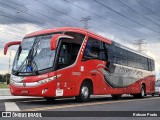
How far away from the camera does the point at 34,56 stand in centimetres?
1488

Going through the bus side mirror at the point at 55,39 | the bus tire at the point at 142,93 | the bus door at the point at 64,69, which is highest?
the bus side mirror at the point at 55,39

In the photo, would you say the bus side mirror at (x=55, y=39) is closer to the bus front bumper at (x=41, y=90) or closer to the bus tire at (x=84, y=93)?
the bus front bumper at (x=41, y=90)

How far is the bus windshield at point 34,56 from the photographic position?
14.4 metres

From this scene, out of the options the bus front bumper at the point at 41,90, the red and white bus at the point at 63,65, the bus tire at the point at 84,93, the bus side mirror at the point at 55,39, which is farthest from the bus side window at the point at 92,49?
the bus front bumper at the point at 41,90

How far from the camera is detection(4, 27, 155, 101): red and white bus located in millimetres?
14133

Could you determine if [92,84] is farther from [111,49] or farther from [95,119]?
[95,119]

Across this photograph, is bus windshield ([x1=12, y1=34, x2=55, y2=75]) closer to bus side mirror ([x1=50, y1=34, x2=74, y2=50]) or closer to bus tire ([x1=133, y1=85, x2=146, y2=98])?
bus side mirror ([x1=50, y1=34, x2=74, y2=50])

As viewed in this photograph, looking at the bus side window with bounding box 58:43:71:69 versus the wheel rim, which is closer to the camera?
the bus side window with bounding box 58:43:71:69

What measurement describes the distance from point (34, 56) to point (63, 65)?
4.43ft

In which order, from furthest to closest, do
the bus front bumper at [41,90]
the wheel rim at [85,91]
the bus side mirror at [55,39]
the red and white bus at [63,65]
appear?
the wheel rim at [85,91], the red and white bus at [63,65], the bus front bumper at [41,90], the bus side mirror at [55,39]

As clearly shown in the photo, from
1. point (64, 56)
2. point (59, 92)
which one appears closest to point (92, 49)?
point (64, 56)

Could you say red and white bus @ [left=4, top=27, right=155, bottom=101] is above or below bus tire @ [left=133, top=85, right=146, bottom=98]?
above

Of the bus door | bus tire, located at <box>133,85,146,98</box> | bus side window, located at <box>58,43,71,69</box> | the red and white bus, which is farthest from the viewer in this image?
bus tire, located at <box>133,85,146,98</box>

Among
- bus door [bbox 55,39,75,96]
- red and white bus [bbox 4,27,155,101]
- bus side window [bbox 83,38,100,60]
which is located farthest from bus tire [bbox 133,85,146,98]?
bus door [bbox 55,39,75,96]
